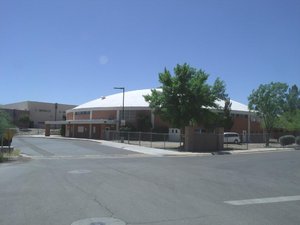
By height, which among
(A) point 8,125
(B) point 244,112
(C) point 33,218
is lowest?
(C) point 33,218

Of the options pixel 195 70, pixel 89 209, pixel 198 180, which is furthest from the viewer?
pixel 195 70

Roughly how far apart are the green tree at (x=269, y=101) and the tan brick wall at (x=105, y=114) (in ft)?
77.5

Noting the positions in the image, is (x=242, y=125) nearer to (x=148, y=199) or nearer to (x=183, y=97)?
(x=183, y=97)

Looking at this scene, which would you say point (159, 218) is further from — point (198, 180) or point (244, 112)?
point (244, 112)

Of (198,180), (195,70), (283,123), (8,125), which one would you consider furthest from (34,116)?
(198,180)

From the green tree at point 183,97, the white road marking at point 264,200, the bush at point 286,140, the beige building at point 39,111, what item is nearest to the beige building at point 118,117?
the bush at point 286,140

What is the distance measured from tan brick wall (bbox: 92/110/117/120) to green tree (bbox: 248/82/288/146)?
23614 millimetres

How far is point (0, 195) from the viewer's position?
456 inches

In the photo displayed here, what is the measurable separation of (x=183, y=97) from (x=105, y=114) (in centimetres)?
3164

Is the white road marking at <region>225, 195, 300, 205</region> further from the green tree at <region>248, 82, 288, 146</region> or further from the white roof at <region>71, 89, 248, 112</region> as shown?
the white roof at <region>71, 89, 248, 112</region>

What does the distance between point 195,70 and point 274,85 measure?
1999 cm

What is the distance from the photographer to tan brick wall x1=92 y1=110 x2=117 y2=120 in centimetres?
7088

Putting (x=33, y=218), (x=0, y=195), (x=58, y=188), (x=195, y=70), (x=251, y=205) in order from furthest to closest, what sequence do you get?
(x=195, y=70), (x=58, y=188), (x=0, y=195), (x=251, y=205), (x=33, y=218)

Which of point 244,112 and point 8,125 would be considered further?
point 244,112
